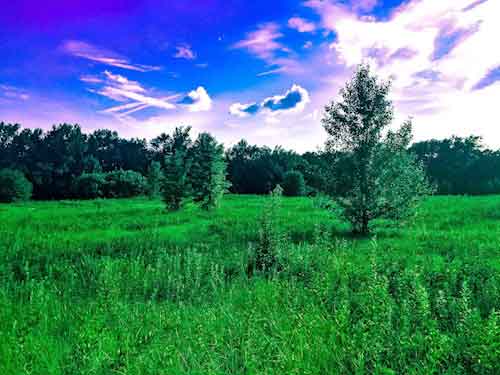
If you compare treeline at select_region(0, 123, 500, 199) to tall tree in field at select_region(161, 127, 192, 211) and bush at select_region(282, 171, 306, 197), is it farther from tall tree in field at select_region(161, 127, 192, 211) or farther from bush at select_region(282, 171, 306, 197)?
tall tree in field at select_region(161, 127, 192, 211)

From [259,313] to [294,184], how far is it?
189ft

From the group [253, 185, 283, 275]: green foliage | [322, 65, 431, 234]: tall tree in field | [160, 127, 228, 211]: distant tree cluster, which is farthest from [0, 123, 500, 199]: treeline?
[253, 185, 283, 275]: green foliage

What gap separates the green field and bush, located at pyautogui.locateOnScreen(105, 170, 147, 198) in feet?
159

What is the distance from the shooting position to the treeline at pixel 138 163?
5978cm

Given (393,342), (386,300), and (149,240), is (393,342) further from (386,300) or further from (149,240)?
(149,240)

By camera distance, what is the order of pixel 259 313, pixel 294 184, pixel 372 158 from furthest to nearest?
pixel 294 184, pixel 372 158, pixel 259 313

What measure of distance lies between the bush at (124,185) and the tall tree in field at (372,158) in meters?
48.7

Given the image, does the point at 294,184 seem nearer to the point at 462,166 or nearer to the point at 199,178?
the point at 462,166

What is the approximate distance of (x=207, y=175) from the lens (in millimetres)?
26391

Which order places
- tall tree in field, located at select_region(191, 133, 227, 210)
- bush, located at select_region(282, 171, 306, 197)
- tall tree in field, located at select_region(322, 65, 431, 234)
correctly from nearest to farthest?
tall tree in field, located at select_region(322, 65, 431, 234)
tall tree in field, located at select_region(191, 133, 227, 210)
bush, located at select_region(282, 171, 306, 197)

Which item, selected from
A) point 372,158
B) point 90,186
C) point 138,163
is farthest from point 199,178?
point 138,163

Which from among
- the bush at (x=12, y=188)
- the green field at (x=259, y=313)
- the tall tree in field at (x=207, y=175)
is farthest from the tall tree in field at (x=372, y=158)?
the bush at (x=12, y=188)

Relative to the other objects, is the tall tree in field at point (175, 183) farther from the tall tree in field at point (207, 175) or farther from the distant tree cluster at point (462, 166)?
the distant tree cluster at point (462, 166)

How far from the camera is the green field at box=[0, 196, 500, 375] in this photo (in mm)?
4059
